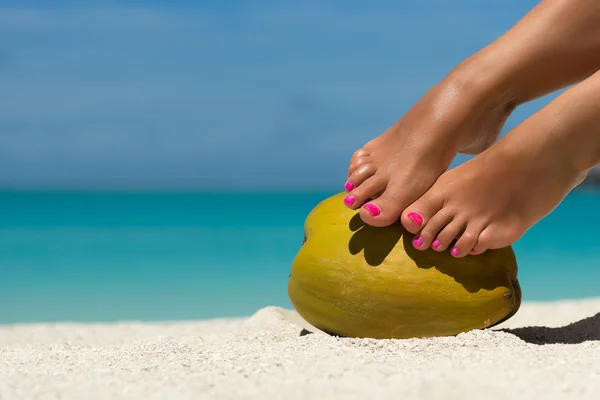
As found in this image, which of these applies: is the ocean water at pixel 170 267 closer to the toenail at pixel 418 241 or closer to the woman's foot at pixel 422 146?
the woman's foot at pixel 422 146

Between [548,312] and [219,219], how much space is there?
1715 cm

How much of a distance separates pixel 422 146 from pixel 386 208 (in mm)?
260

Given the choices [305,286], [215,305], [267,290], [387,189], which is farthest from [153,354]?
[267,290]

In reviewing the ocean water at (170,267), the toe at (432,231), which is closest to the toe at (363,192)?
the toe at (432,231)

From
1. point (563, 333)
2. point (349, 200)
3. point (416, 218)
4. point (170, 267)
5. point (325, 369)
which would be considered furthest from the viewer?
point (170, 267)

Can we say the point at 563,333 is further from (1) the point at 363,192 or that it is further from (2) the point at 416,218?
(1) the point at 363,192

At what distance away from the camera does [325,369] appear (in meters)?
1.71

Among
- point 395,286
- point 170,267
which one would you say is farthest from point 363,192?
point 170,267

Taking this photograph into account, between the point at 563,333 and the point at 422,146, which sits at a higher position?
the point at 422,146

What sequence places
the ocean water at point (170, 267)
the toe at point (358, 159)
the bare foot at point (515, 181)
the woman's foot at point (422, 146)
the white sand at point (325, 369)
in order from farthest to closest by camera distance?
the ocean water at point (170, 267)
the toe at point (358, 159)
the woman's foot at point (422, 146)
the bare foot at point (515, 181)
the white sand at point (325, 369)

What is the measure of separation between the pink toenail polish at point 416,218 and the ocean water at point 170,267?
4075 millimetres

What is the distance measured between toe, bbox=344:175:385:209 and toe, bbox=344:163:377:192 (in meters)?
0.03

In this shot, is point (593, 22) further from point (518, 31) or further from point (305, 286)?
point (305, 286)

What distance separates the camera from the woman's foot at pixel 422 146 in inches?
93.5
